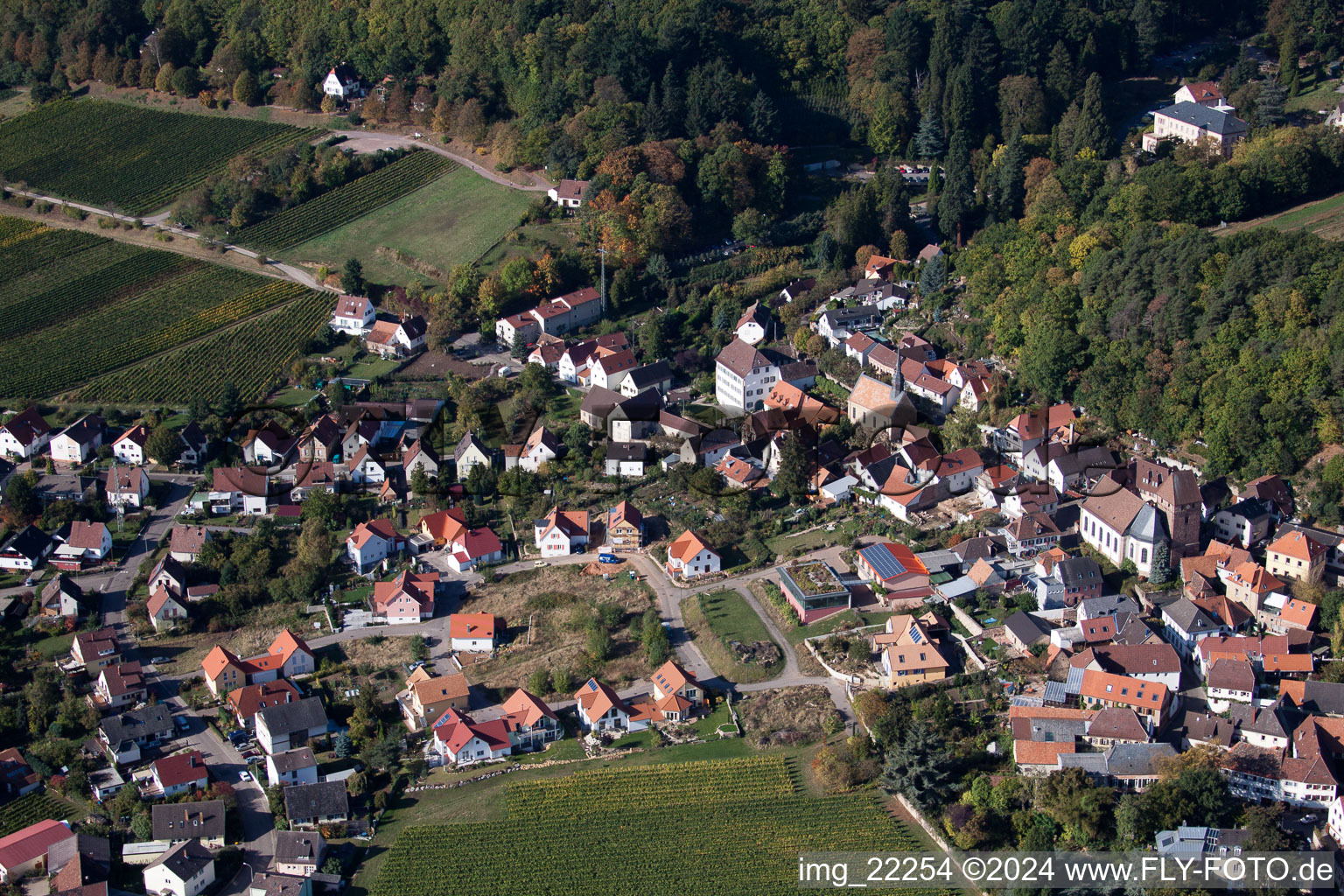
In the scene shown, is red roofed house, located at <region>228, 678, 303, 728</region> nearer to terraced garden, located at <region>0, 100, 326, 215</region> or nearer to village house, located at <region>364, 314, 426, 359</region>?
village house, located at <region>364, 314, 426, 359</region>

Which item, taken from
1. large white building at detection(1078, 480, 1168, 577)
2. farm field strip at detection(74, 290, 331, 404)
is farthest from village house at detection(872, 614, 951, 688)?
farm field strip at detection(74, 290, 331, 404)

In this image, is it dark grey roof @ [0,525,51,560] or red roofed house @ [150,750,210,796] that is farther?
dark grey roof @ [0,525,51,560]

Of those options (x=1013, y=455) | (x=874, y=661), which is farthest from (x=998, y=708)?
(x=1013, y=455)

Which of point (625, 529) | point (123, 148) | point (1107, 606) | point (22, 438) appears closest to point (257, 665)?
point (625, 529)

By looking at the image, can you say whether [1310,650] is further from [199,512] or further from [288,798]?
[199,512]

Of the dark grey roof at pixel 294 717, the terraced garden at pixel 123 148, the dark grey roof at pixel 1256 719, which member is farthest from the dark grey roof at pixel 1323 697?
the terraced garden at pixel 123 148

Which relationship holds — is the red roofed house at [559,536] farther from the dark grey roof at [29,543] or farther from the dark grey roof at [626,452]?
the dark grey roof at [29,543]
